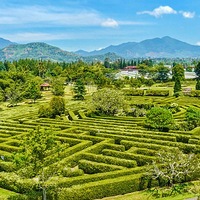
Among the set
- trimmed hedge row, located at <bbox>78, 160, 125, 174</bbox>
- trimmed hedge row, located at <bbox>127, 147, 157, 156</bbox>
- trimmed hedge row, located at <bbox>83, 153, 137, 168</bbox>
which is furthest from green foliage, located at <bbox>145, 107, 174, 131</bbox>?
trimmed hedge row, located at <bbox>78, 160, 125, 174</bbox>

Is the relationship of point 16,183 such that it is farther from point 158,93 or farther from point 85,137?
point 158,93

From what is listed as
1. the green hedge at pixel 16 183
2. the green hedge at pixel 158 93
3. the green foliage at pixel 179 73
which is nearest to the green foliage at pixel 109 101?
the green hedge at pixel 16 183

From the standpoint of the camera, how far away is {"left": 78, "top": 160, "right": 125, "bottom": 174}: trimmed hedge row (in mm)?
18984

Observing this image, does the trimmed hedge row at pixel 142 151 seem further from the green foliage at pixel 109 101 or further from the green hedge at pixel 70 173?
the green foliage at pixel 109 101

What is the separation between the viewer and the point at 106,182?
53.3 ft

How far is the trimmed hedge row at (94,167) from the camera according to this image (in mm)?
18984

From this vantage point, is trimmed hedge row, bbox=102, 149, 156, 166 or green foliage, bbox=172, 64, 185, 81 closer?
trimmed hedge row, bbox=102, 149, 156, 166

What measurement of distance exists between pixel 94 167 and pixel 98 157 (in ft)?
4.49

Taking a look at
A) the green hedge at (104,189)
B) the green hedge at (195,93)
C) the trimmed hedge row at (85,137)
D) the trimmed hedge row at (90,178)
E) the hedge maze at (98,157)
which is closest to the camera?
the green hedge at (104,189)

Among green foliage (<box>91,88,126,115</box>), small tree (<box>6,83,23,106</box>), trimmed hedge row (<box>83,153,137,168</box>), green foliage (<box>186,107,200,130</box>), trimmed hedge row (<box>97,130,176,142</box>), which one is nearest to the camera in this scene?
trimmed hedge row (<box>83,153,137,168</box>)

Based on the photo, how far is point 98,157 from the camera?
2086cm

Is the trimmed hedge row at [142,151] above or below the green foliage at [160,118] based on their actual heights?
below

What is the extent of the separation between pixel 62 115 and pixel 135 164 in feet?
86.8

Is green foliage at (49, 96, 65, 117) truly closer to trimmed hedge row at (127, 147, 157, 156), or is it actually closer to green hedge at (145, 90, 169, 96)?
trimmed hedge row at (127, 147, 157, 156)
